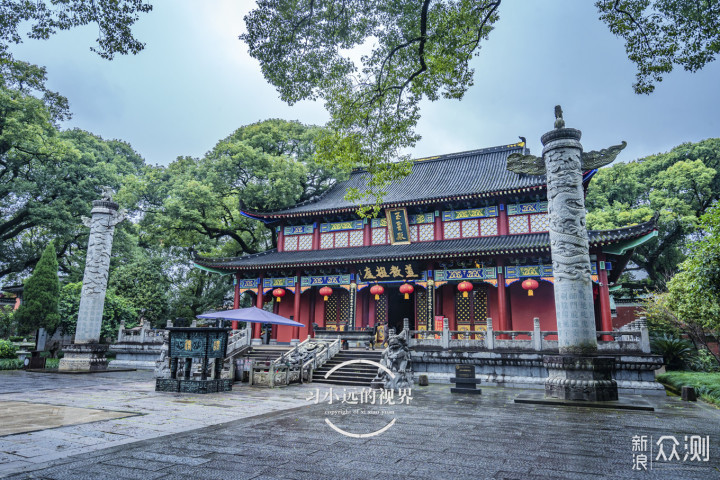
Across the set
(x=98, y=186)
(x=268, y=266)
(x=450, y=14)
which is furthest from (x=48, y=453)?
(x=98, y=186)

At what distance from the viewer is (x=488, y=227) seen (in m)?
18.6

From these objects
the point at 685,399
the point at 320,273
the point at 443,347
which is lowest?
the point at 685,399

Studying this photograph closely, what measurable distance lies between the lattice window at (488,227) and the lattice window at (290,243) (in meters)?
9.65

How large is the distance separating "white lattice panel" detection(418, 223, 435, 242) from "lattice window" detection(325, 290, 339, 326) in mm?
4998

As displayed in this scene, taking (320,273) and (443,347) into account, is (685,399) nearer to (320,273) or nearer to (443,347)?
(443,347)

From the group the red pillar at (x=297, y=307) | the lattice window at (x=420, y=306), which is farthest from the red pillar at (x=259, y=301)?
the lattice window at (x=420, y=306)

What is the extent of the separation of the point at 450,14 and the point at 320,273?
14163 millimetres

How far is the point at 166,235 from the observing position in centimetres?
2445

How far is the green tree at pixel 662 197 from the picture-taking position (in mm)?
26016

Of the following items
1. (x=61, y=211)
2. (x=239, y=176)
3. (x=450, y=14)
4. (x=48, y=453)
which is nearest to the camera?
(x=48, y=453)

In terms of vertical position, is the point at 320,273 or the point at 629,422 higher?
the point at 320,273

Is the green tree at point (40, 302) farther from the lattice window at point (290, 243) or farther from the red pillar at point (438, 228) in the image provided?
the red pillar at point (438, 228)

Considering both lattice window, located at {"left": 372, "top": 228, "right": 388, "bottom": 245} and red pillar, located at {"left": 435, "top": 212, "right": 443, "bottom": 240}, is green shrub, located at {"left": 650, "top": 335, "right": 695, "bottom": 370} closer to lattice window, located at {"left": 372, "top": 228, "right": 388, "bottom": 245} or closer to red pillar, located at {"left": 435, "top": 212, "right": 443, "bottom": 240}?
red pillar, located at {"left": 435, "top": 212, "right": 443, "bottom": 240}

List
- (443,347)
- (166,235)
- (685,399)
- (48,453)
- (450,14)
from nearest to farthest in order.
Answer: (48,453), (450,14), (685,399), (443,347), (166,235)
